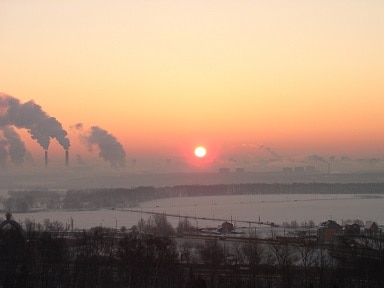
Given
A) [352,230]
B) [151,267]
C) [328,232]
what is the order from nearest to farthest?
[151,267] < [328,232] < [352,230]

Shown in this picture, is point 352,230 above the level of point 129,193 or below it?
below

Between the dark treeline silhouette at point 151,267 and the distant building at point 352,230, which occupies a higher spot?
the distant building at point 352,230

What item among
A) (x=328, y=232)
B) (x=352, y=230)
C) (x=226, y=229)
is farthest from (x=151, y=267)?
(x=226, y=229)

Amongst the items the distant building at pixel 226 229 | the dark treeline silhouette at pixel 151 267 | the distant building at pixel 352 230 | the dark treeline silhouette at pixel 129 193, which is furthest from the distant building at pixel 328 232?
the dark treeline silhouette at pixel 129 193

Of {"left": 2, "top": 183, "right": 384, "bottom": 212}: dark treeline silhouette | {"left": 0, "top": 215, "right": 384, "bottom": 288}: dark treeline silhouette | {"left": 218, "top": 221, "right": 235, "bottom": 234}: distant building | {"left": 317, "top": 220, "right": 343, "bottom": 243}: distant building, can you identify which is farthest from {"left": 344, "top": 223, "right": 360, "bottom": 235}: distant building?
{"left": 2, "top": 183, "right": 384, "bottom": 212}: dark treeline silhouette

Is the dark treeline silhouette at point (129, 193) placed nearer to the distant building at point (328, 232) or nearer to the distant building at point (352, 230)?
the distant building at point (328, 232)

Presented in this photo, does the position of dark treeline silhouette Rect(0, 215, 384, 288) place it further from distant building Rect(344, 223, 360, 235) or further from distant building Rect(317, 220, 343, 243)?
distant building Rect(344, 223, 360, 235)

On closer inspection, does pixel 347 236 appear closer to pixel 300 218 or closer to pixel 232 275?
pixel 232 275

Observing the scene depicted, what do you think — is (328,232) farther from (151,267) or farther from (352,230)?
(151,267)
